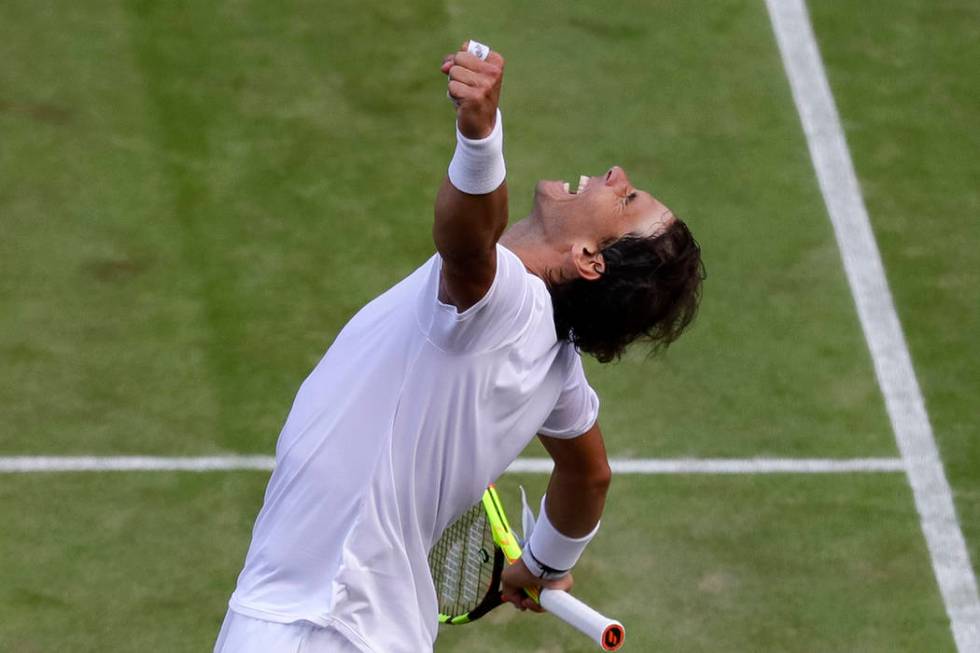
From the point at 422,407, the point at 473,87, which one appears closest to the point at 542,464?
the point at 422,407

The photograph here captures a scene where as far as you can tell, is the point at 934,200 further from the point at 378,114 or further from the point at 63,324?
the point at 63,324

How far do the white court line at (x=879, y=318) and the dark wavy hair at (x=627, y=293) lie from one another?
95.1 inches

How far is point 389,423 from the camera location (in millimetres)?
3588

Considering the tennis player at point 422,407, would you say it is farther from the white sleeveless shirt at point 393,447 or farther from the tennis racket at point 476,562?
the tennis racket at point 476,562

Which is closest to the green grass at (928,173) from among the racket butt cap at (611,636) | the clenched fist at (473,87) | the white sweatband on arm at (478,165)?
the racket butt cap at (611,636)

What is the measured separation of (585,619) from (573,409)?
0.65 m

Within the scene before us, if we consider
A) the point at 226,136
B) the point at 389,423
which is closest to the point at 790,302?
the point at 226,136

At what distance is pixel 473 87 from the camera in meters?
3.07

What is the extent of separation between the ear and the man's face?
2 centimetres

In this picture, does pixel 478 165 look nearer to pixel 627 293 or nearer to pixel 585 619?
pixel 627 293

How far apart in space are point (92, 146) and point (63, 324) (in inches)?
45.7

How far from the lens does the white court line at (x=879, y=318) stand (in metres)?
5.84

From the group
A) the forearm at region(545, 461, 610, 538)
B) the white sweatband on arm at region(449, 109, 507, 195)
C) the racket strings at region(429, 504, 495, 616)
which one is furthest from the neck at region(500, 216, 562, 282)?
the racket strings at region(429, 504, 495, 616)

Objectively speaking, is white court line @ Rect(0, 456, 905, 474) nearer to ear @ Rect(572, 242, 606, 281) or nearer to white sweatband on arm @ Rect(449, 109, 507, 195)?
ear @ Rect(572, 242, 606, 281)
